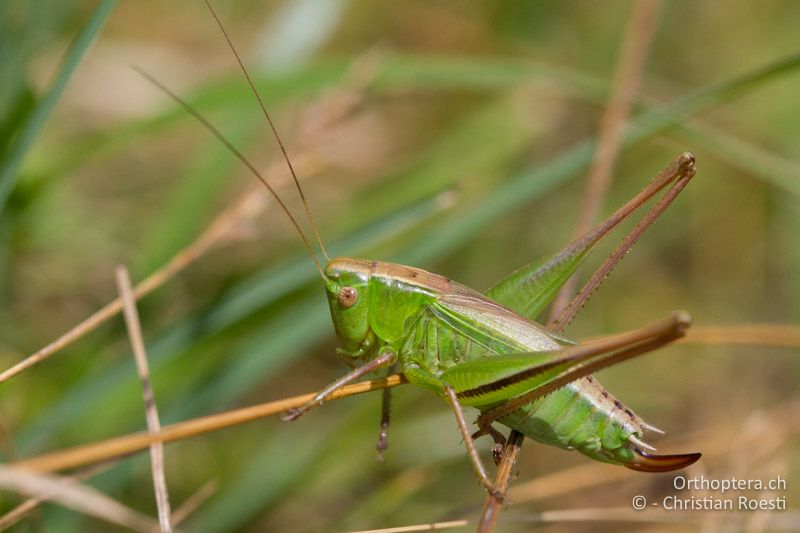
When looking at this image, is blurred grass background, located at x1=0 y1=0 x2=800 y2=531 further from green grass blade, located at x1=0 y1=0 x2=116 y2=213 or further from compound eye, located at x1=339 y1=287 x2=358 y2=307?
compound eye, located at x1=339 y1=287 x2=358 y2=307

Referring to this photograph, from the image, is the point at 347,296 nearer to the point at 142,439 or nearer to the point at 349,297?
the point at 349,297

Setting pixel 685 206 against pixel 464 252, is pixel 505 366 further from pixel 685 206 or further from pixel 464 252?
pixel 685 206

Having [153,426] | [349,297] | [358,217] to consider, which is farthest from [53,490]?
[358,217]

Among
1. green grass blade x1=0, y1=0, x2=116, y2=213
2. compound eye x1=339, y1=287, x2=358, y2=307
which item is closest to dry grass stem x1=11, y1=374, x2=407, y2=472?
compound eye x1=339, y1=287, x2=358, y2=307

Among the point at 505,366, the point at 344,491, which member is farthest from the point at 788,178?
the point at 344,491

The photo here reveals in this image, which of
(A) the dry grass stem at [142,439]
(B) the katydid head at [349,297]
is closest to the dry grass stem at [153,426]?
(A) the dry grass stem at [142,439]

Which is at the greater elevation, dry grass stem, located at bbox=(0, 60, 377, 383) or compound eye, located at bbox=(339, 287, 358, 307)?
dry grass stem, located at bbox=(0, 60, 377, 383)

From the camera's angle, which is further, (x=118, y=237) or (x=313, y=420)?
(x=118, y=237)
